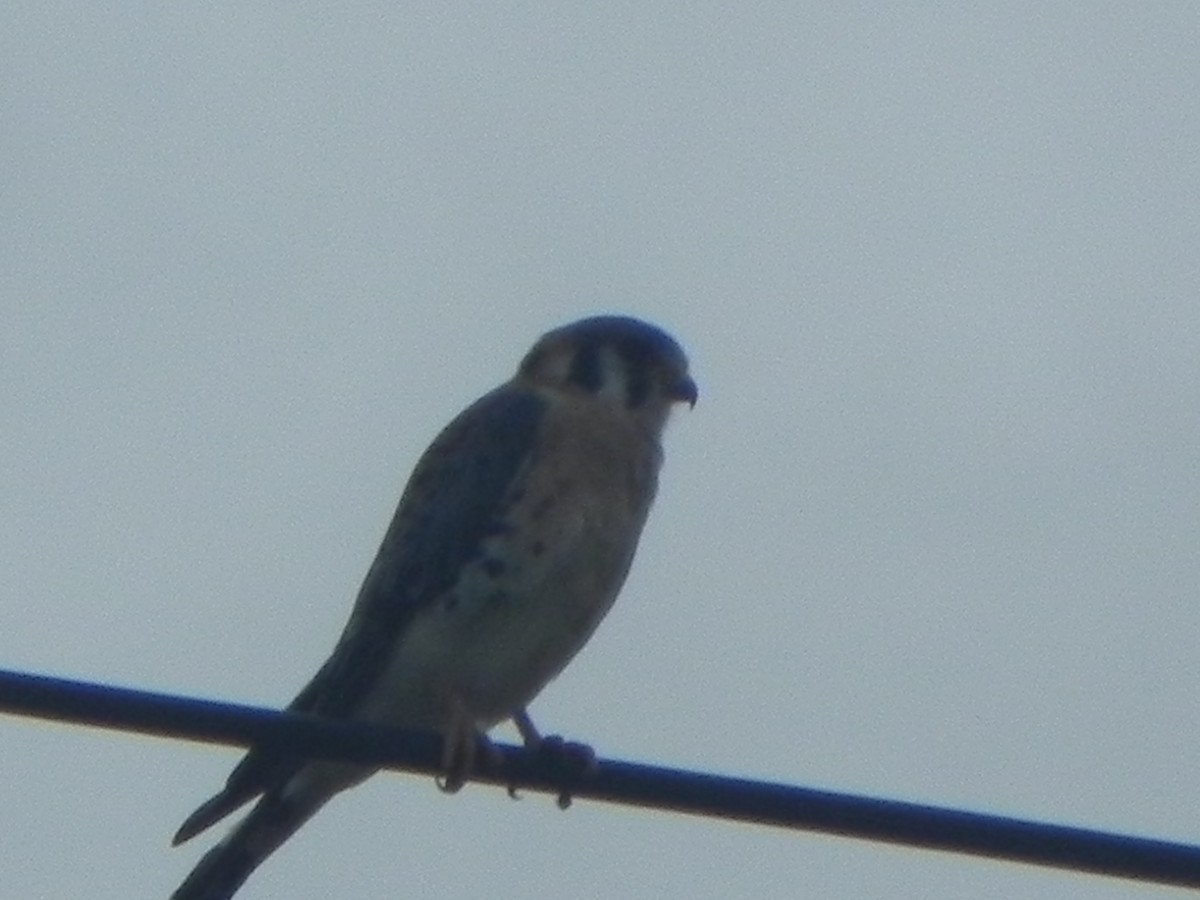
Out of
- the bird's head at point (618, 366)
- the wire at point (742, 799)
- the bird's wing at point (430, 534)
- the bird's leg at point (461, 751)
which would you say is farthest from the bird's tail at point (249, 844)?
the wire at point (742, 799)

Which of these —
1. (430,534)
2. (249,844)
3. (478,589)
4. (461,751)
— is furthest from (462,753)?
(430,534)

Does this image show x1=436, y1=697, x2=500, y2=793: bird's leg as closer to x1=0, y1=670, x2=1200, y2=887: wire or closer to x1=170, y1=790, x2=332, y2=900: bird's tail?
x1=170, y1=790, x2=332, y2=900: bird's tail

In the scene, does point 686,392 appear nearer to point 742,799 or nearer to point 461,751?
point 461,751

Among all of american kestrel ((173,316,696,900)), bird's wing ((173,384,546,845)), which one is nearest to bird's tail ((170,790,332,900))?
american kestrel ((173,316,696,900))

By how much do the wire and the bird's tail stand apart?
2.42 m

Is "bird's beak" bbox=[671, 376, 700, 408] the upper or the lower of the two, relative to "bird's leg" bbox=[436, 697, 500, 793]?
Answer: upper

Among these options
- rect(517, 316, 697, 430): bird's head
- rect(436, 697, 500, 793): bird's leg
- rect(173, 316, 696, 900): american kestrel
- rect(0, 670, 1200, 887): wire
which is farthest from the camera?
rect(517, 316, 697, 430): bird's head

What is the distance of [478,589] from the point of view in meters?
7.39

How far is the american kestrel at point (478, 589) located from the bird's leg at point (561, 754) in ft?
0.05

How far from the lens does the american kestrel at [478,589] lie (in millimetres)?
7246

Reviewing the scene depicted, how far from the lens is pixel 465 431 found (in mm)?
8047

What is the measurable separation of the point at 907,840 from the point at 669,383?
427 cm

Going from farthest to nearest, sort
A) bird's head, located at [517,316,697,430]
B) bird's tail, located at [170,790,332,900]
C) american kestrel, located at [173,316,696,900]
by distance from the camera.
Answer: bird's head, located at [517,316,697,430] < american kestrel, located at [173,316,696,900] < bird's tail, located at [170,790,332,900]

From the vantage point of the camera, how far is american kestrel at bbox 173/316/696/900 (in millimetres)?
7246
